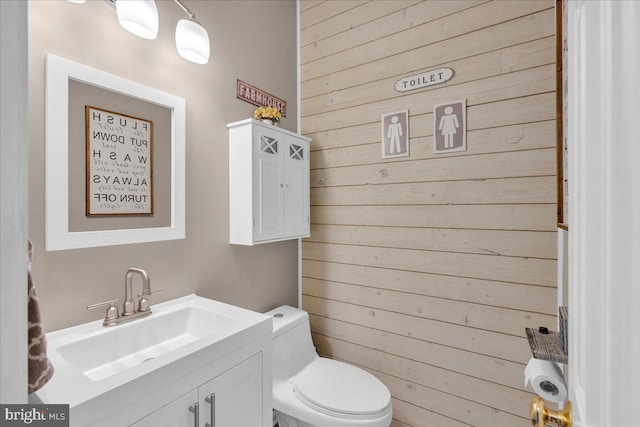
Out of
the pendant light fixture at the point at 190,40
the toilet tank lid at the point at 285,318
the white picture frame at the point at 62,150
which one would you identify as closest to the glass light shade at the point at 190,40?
the pendant light fixture at the point at 190,40

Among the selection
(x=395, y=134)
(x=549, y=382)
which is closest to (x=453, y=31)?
(x=395, y=134)

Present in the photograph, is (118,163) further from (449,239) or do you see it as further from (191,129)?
(449,239)

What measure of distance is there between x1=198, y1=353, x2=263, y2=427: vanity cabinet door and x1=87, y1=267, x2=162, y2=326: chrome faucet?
0.45m

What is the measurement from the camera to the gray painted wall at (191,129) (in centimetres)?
101

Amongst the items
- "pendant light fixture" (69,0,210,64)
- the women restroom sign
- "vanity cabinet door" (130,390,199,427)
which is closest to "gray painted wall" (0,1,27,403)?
"vanity cabinet door" (130,390,199,427)

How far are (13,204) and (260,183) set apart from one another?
52.9 inches

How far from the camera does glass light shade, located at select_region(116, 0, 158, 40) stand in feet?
3.45

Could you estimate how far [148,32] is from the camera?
3.68ft

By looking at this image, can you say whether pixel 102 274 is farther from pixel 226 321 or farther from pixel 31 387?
pixel 31 387

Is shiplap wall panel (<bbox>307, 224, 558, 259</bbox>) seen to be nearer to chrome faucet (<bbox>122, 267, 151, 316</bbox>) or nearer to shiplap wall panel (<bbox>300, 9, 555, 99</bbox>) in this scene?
shiplap wall panel (<bbox>300, 9, 555, 99</bbox>)

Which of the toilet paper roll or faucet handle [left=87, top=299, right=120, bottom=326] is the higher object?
faucet handle [left=87, top=299, right=120, bottom=326]

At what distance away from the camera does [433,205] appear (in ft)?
5.36

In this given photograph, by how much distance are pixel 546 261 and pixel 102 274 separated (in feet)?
6.30
